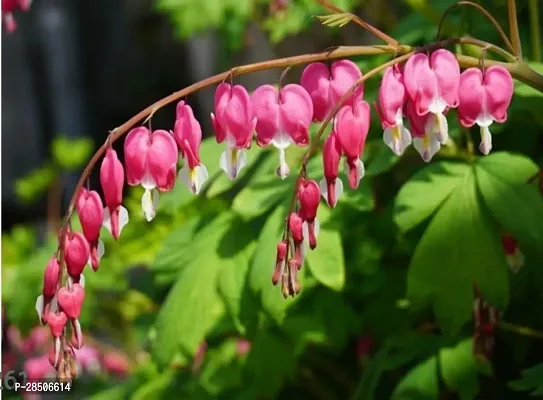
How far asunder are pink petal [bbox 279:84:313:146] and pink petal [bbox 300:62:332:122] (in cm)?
2

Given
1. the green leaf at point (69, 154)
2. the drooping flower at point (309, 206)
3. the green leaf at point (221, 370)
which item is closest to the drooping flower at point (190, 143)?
the drooping flower at point (309, 206)

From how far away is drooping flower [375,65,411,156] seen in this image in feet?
3.01

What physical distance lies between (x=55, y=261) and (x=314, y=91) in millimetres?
329

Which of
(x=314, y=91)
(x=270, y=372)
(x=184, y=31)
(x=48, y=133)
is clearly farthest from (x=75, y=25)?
(x=314, y=91)

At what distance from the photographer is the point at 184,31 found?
2373 mm

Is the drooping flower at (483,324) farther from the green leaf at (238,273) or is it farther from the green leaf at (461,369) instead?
the green leaf at (238,273)

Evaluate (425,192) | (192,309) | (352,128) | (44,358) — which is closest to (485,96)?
(352,128)

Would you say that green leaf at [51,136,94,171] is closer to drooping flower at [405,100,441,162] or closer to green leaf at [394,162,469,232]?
green leaf at [394,162,469,232]

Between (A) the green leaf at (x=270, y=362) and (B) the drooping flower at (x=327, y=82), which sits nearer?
(B) the drooping flower at (x=327, y=82)

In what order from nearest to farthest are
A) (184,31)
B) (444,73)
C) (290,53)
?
(444,73), (184,31), (290,53)

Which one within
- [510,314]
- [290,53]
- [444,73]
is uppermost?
[444,73]

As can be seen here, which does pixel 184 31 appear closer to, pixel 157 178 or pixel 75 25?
pixel 157 178

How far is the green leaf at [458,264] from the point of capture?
111 cm

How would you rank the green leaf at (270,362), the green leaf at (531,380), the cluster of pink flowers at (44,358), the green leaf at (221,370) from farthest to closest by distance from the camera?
the cluster of pink flowers at (44,358) → the green leaf at (221,370) → the green leaf at (270,362) → the green leaf at (531,380)
